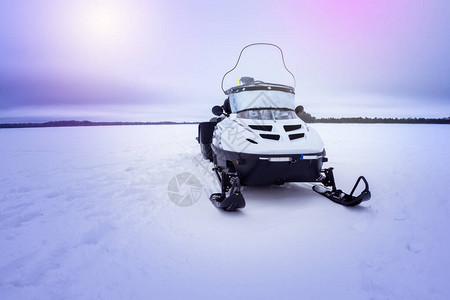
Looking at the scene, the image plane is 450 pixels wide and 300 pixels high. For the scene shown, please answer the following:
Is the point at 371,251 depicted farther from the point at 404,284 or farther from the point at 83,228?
the point at 83,228

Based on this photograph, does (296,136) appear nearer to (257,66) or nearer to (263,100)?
(263,100)

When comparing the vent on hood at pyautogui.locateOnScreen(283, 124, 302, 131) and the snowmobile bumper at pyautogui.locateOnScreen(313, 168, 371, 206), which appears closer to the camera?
the snowmobile bumper at pyautogui.locateOnScreen(313, 168, 371, 206)

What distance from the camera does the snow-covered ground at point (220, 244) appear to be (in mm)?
1899

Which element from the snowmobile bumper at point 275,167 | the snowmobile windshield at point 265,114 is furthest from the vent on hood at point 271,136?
the snowmobile windshield at point 265,114

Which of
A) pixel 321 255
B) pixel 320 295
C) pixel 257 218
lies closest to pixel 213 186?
pixel 257 218

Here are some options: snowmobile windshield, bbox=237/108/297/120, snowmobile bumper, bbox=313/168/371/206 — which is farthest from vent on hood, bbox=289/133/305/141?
snowmobile bumper, bbox=313/168/371/206

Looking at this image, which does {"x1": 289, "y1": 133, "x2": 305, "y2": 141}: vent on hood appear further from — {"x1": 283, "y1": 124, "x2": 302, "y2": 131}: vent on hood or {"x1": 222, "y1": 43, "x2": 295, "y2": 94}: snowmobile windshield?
{"x1": 222, "y1": 43, "x2": 295, "y2": 94}: snowmobile windshield

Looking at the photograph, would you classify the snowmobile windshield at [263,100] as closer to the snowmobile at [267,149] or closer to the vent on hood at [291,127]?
the snowmobile at [267,149]

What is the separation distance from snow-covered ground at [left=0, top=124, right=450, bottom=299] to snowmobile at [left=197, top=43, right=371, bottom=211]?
293 mm

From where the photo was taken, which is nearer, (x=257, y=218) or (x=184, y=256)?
(x=184, y=256)

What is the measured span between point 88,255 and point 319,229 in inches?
95.3

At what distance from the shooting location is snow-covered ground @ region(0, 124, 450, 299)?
74.8 inches

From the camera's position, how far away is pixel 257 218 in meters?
3.15

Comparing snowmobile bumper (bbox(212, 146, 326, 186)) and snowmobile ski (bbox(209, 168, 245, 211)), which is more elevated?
snowmobile bumper (bbox(212, 146, 326, 186))
